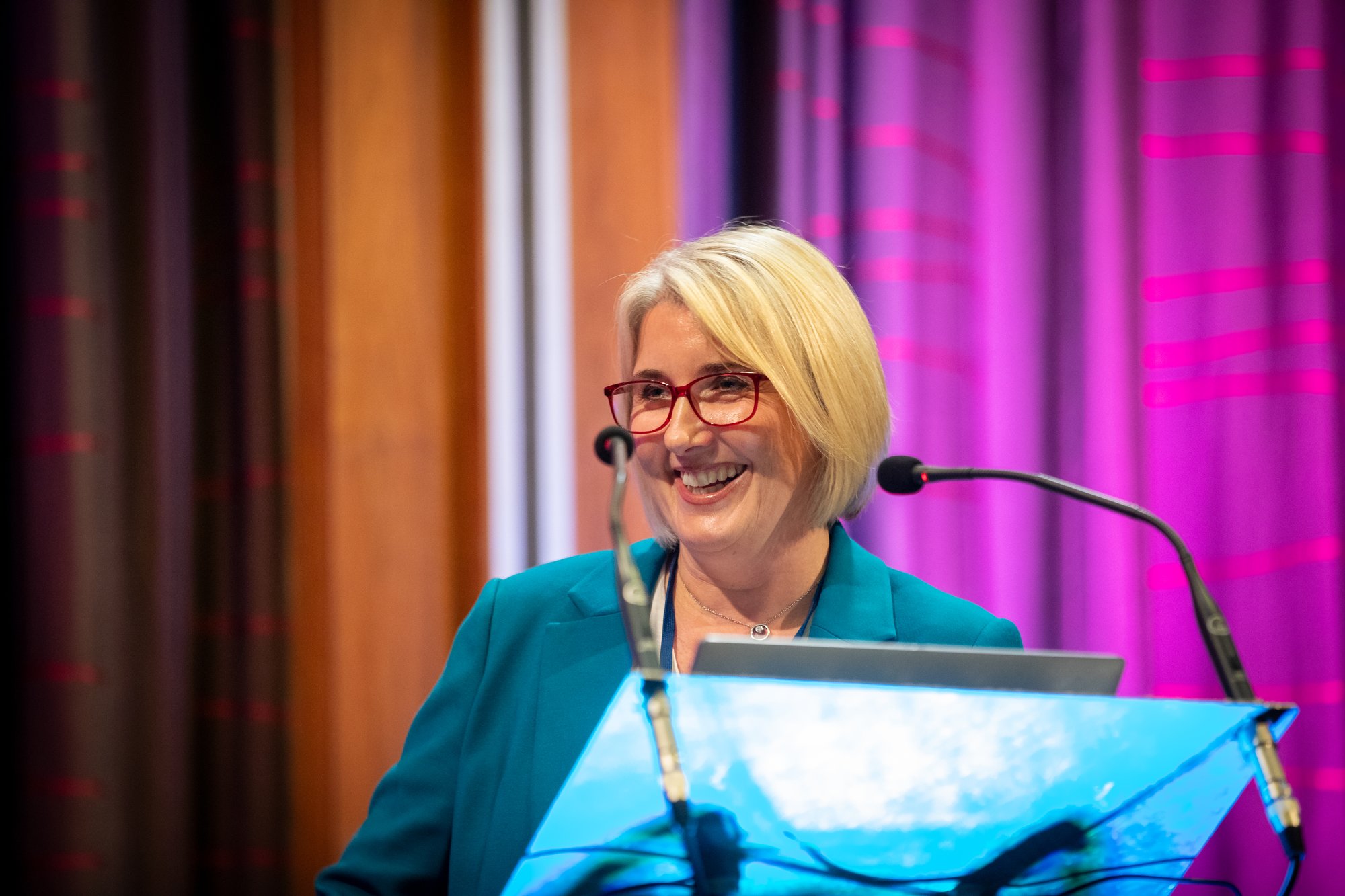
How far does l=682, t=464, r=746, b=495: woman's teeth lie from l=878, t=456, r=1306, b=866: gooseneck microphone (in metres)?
0.32

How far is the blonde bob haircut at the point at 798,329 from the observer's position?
1.36 m

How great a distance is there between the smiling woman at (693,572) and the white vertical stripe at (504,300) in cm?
96

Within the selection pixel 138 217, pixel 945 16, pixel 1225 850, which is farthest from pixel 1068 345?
pixel 138 217

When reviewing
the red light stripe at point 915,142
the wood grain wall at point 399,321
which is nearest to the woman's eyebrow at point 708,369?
the wood grain wall at point 399,321

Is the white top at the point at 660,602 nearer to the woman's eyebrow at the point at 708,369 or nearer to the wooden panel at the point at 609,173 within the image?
the woman's eyebrow at the point at 708,369

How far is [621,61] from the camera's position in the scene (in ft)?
7.69

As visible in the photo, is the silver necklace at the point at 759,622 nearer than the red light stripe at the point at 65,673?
Yes

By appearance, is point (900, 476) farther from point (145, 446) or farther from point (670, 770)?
point (145, 446)

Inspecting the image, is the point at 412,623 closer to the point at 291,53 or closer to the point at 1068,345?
the point at 291,53

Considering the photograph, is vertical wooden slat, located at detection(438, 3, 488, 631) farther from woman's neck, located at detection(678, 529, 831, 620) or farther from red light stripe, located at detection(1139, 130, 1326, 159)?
red light stripe, located at detection(1139, 130, 1326, 159)

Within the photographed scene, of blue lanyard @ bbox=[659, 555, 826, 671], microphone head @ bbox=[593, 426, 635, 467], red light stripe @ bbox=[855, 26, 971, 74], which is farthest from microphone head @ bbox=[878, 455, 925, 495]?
red light stripe @ bbox=[855, 26, 971, 74]

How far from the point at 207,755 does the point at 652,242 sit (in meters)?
1.50

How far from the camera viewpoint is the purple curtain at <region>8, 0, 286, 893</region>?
2.33 meters

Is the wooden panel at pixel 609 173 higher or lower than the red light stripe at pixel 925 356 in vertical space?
higher
